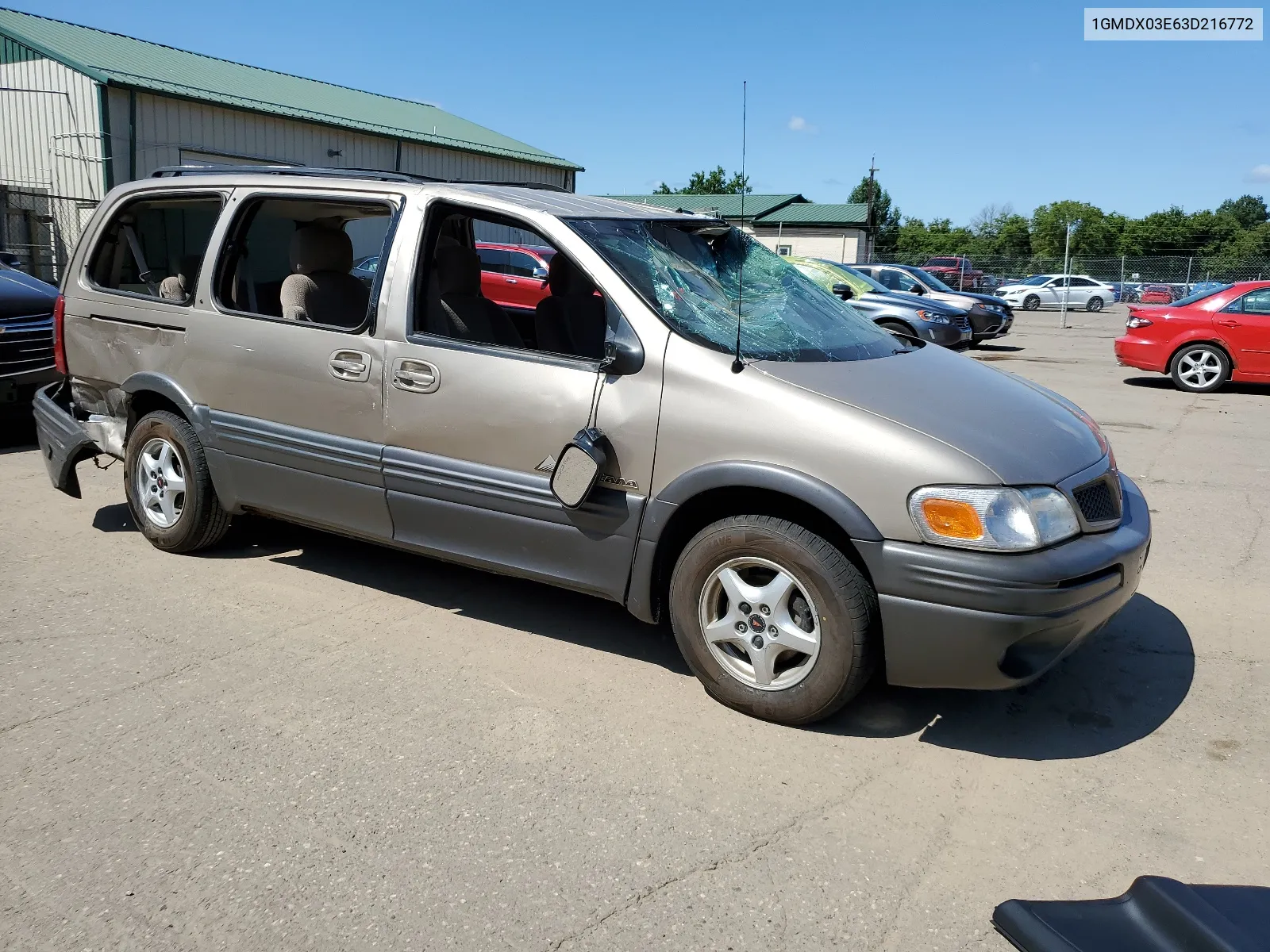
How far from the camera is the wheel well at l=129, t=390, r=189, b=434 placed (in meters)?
5.19

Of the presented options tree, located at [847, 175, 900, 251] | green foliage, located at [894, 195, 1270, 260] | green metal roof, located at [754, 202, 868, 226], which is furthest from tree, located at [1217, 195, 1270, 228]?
green metal roof, located at [754, 202, 868, 226]

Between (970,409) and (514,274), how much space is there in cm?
672

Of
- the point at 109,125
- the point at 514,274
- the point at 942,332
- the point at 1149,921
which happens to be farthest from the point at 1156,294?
the point at 1149,921

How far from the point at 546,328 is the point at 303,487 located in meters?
1.31

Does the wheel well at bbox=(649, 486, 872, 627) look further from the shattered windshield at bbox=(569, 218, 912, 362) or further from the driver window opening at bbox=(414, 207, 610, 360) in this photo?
the driver window opening at bbox=(414, 207, 610, 360)

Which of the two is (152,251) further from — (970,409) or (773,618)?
(970,409)

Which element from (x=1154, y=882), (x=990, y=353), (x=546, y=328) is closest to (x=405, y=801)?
(x=1154, y=882)

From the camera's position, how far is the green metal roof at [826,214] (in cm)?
5244

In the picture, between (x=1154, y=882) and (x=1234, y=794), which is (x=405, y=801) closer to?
(x=1154, y=882)

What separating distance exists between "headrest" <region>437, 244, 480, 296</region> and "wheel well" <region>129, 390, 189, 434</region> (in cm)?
166

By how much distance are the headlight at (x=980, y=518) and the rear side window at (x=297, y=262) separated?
9.05 ft

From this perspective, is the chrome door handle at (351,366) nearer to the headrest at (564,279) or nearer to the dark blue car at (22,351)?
the headrest at (564,279)

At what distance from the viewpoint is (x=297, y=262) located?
5.07 metres

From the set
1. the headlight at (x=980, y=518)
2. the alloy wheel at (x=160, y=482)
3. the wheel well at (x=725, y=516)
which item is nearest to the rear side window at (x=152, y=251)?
the alloy wheel at (x=160, y=482)
